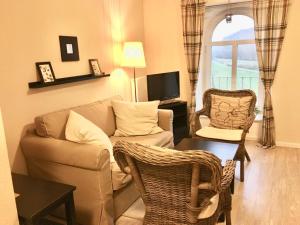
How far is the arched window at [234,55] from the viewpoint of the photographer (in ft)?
13.1

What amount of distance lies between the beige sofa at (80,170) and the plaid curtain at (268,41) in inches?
89.1

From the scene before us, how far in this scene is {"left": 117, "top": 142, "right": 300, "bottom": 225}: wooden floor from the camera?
2184 mm

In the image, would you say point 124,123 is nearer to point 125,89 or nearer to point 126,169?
point 125,89

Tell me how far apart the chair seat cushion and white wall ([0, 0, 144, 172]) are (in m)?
1.40

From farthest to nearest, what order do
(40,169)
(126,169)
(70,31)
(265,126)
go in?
(265,126)
(70,31)
(40,169)
(126,169)

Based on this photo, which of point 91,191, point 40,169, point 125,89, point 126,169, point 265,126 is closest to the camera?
point 126,169

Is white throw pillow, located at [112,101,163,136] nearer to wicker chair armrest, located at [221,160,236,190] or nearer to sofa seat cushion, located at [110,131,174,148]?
sofa seat cushion, located at [110,131,174,148]

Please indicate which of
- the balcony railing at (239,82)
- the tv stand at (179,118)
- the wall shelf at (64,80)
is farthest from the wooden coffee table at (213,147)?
the balcony railing at (239,82)

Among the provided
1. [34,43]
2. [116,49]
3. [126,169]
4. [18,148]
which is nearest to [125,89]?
[116,49]

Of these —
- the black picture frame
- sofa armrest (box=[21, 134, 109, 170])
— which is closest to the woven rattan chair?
sofa armrest (box=[21, 134, 109, 170])

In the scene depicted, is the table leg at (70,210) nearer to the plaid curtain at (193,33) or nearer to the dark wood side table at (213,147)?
the dark wood side table at (213,147)

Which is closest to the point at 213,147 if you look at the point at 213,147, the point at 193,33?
the point at 213,147

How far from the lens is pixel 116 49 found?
12.2 ft

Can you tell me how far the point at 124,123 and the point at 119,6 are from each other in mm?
1762
